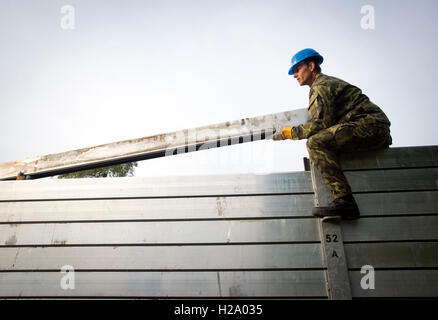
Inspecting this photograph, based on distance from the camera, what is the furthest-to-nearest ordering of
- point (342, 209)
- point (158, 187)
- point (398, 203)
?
point (158, 187), point (398, 203), point (342, 209)

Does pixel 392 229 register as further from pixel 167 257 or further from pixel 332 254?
pixel 167 257

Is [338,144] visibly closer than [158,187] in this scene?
Yes

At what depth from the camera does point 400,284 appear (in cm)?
211

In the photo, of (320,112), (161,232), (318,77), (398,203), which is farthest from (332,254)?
(318,77)

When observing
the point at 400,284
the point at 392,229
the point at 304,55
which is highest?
the point at 304,55

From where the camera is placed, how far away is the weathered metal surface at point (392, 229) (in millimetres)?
2225

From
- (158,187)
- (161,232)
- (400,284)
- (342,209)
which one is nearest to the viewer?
(400,284)

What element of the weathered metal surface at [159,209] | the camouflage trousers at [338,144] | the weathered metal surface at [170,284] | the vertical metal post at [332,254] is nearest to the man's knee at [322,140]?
the camouflage trousers at [338,144]

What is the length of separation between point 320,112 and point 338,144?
353 mm

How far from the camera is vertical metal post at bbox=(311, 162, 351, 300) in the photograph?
2115 millimetres

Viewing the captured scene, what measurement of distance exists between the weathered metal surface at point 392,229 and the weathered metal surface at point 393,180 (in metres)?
0.28

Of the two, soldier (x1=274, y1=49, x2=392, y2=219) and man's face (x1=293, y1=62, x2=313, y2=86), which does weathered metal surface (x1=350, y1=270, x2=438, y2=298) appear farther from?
man's face (x1=293, y1=62, x2=313, y2=86)

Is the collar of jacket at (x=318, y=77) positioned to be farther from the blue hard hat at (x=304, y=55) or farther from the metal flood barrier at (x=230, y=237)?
the metal flood barrier at (x=230, y=237)
